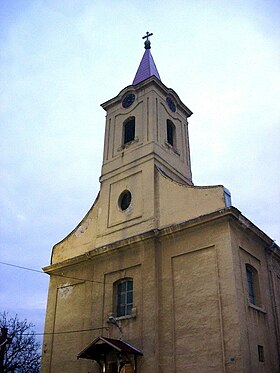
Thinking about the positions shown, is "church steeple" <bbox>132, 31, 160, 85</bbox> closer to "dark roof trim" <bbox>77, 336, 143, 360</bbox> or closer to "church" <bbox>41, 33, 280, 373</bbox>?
"church" <bbox>41, 33, 280, 373</bbox>

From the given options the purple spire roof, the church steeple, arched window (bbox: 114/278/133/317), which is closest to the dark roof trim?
arched window (bbox: 114/278/133/317)

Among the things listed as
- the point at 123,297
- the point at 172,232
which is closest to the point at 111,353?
the point at 123,297

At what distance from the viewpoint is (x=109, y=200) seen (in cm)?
2097

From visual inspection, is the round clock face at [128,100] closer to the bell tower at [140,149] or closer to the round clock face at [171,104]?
the bell tower at [140,149]

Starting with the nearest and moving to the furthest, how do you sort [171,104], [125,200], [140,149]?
[125,200], [140,149], [171,104]

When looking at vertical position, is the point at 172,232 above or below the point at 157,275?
above

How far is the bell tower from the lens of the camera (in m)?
19.6

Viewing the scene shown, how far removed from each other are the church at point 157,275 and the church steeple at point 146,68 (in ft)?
6.16

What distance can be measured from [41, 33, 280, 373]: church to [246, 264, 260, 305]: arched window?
A: 0.04m

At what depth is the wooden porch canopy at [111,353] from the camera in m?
15.6

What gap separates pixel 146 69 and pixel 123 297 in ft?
45.3

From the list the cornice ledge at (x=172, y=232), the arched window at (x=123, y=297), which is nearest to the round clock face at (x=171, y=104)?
the cornice ledge at (x=172, y=232)

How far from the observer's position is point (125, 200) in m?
20.5

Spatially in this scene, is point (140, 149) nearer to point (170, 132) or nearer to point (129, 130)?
point (129, 130)
